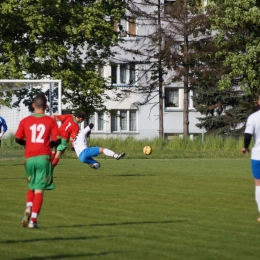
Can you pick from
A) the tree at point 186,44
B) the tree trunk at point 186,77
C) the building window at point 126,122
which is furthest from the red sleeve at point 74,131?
the building window at point 126,122

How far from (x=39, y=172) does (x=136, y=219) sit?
6.85 feet

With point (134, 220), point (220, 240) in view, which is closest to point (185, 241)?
point (220, 240)

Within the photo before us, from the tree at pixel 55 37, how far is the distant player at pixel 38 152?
107ft

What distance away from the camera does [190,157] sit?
135 feet

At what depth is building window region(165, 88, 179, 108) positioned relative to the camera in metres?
66.4

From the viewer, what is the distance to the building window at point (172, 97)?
66438 mm

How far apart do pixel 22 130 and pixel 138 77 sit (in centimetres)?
4525

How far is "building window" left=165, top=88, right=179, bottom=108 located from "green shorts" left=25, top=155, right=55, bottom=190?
2101 inches

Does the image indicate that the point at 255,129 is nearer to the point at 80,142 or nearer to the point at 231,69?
the point at 80,142

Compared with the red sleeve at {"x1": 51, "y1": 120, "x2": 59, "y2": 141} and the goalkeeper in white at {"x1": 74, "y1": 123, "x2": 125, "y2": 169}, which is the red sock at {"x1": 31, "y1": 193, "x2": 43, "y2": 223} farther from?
the goalkeeper in white at {"x1": 74, "y1": 123, "x2": 125, "y2": 169}

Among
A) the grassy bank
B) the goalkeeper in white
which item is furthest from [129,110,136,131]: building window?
the goalkeeper in white

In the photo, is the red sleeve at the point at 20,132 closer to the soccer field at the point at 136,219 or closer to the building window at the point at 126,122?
the soccer field at the point at 136,219

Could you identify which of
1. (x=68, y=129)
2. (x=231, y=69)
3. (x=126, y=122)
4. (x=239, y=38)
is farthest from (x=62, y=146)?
(x=126, y=122)

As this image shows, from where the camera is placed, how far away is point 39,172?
13.1 metres
